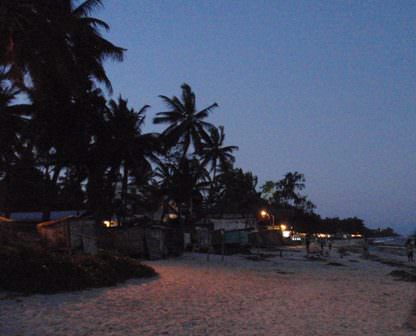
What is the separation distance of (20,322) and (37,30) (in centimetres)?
1245

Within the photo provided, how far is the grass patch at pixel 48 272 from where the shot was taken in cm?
1220

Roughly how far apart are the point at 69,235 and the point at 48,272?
4326mm

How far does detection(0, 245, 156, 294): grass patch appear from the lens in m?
12.2

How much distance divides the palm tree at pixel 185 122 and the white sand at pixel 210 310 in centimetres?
2621

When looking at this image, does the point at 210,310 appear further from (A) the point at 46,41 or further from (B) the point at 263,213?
(B) the point at 263,213

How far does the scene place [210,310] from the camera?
37.3 feet

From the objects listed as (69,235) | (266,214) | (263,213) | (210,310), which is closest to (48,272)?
(69,235)

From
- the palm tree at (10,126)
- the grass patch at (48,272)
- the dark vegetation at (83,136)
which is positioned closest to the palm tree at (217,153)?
the dark vegetation at (83,136)

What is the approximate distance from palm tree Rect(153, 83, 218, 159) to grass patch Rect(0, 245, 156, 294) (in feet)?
89.5

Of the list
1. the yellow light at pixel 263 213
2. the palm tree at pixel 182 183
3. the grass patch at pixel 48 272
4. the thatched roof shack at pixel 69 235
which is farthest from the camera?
the yellow light at pixel 263 213

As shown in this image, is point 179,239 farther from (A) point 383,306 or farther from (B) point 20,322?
(B) point 20,322

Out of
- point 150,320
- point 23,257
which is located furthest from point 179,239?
point 150,320

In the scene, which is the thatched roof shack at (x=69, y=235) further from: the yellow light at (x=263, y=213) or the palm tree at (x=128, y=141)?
the yellow light at (x=263, y=213)

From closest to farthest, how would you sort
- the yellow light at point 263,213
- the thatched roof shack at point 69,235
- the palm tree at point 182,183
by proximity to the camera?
the thatched roof shack at point 69,235 → the palm tree at point 182,183 → the yellow light at point 263,213
